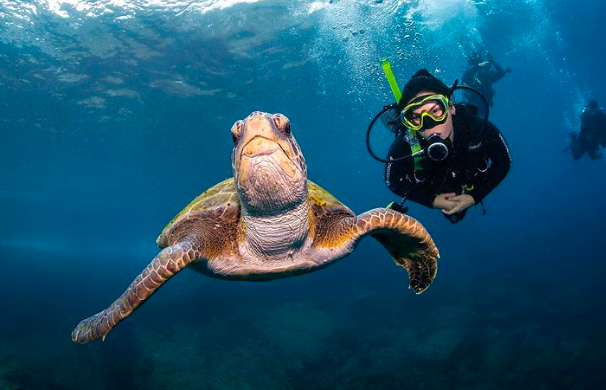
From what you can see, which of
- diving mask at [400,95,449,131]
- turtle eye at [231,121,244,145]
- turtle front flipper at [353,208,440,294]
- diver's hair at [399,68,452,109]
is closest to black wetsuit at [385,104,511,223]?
diving mask at [400,95,449,131]

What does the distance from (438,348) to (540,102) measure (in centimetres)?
5142

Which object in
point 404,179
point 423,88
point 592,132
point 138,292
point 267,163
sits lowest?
point 138,292

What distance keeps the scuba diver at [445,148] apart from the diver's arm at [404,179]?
0.01 meters

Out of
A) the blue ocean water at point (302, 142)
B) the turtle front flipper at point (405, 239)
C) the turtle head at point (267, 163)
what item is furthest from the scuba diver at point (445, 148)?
the blue ocean water at point (302, 142)

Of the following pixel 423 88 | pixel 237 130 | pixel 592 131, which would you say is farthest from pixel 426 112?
pixel 592 131

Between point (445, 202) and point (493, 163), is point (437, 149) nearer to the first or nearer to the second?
point (445, 202)

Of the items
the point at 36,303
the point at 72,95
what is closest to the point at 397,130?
the point at 72,95

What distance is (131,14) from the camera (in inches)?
474

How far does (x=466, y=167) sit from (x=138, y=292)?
11.9 ft

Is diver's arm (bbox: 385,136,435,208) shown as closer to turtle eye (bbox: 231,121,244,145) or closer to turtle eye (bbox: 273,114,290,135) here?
turtle eye (bbox: 273,114,290,135)

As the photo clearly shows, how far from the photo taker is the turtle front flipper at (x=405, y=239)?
2.96 meters

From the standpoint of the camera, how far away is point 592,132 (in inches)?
521

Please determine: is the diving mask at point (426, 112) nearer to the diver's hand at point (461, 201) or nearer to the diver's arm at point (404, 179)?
the diver's arm at point (404, 179)

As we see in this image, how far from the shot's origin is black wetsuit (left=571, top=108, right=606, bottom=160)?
12856 mm
